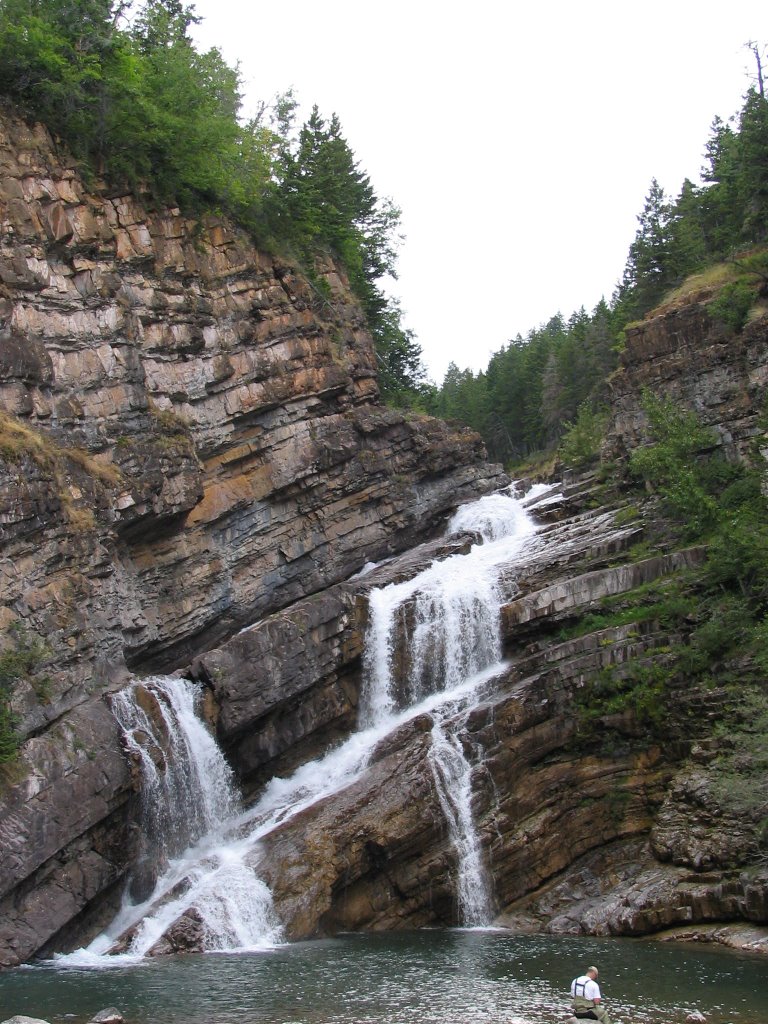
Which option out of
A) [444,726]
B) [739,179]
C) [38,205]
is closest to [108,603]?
[444,726]

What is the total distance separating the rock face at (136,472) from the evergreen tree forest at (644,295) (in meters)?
15.0

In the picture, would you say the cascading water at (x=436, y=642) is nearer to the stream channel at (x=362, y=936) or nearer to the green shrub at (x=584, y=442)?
the stream channel at (x=362, y=936)

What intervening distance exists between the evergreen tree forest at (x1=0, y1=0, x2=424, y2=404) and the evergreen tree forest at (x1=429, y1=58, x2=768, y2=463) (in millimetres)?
16748

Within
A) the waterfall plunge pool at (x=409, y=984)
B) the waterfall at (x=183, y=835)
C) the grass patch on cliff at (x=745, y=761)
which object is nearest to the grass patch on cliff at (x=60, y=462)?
the waterfall at (x=183, y=835)

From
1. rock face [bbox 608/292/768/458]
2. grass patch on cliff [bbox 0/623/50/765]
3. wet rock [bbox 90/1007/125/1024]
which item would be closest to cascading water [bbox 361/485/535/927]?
rock face [bbox 608/292/768/458]

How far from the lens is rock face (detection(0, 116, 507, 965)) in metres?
30.3

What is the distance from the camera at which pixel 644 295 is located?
199 feet

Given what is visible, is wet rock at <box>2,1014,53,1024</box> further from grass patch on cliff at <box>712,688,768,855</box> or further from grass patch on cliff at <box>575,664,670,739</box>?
grass patch on cliff at <box>575,664,670,739</box>

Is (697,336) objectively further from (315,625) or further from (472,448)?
(315,625)

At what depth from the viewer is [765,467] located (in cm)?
3625

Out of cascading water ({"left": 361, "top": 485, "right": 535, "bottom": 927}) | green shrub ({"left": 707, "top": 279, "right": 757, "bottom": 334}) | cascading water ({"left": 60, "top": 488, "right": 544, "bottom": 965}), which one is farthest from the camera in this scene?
green shrub ({"left": 707, "top": 279, "right": 757, "bottom": 334})

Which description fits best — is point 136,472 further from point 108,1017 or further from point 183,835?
point 108,1017

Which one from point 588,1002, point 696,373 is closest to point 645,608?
point 696,373

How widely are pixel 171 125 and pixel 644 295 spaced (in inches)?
1255
